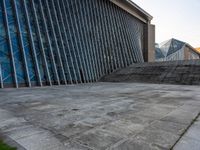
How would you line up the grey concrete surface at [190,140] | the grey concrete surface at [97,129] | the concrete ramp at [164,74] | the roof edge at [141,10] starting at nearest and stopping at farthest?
the grey concrete surface at [190,140] → the grey concrete surface at [97,129] → the concrete ramp at [164,74] → the roof edge at [141,10]

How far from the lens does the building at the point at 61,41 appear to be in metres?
16.3

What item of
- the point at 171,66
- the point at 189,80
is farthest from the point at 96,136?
the point at 171,66

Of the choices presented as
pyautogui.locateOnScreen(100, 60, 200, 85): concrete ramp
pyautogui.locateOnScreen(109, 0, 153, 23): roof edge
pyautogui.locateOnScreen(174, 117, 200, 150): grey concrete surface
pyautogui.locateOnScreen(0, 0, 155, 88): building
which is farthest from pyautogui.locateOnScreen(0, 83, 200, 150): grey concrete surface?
pyautogui.locateOnScreen(109, 0, 153, 23): roof edge

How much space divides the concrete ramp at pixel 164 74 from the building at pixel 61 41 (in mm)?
3308

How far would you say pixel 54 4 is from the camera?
71.6 ft

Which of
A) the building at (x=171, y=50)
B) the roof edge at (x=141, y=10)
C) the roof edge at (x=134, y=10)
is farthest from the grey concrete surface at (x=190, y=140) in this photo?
the building at (x=171, y=50)

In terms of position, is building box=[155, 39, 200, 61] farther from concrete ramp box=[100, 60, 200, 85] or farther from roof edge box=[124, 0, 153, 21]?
concrete ramp box=[100, 60, 200, 85]

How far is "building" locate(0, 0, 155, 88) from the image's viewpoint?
16.3 metres

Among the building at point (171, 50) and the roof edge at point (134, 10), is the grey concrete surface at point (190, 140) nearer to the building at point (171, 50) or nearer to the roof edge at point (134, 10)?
the roof edge at point (134, 10)

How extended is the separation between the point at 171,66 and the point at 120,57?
31.5 ft

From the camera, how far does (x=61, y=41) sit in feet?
68.3

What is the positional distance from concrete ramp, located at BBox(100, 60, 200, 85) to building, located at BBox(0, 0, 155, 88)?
10.9 ft

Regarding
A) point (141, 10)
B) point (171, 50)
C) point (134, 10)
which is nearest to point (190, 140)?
point (134, 10)

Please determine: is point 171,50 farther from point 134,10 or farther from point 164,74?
point 164,74
